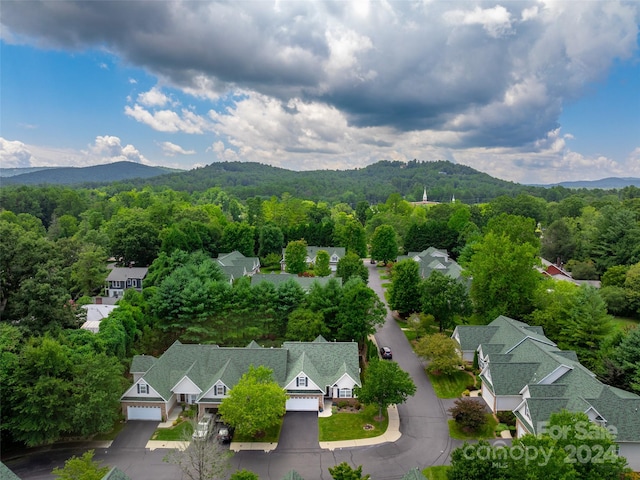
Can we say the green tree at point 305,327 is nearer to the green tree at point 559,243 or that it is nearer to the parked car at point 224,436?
the parked car at point 224,436

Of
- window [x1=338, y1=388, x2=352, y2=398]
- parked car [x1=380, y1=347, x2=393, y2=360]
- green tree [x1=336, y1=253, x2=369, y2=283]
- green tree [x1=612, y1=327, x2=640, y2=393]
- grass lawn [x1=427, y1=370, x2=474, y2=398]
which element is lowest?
grass lawn [x1=427, y1=370, x2=474, y2=398]

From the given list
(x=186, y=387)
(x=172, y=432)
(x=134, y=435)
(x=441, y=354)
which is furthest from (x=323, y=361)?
(x=134, y=435)

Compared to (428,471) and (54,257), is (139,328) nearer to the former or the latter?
(54,257)

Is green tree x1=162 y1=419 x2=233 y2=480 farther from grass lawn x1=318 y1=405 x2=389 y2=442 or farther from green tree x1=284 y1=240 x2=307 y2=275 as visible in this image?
green tree x1=284 y1=240 x2=307 y2=275

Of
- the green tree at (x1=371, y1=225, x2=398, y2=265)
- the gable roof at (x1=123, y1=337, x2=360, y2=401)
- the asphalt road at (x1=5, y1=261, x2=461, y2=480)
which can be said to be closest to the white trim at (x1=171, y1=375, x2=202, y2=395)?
the gable roof at (x1=123, y1=337, x2=360, y2=401)


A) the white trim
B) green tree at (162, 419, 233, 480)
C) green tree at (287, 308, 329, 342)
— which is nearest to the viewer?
green tree at (162, 419, 233, 480)

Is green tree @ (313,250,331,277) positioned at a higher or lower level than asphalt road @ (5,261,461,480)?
higher
